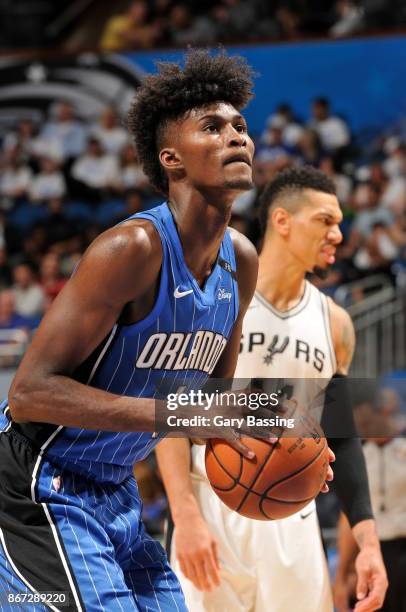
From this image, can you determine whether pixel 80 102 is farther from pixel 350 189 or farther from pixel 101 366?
pixel 101 366

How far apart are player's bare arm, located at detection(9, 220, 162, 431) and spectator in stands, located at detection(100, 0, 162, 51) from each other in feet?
33.2

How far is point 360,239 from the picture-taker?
9.91 m

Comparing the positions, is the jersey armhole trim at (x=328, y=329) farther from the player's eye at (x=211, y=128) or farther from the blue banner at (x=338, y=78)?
the blue banner at (x=338, y=78)

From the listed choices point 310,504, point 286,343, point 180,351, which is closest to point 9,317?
point 286,343

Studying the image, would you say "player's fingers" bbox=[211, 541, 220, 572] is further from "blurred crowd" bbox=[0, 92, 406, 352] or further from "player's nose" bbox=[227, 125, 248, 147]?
"blurred crowd" bbox=[0, 92, 406, 352]

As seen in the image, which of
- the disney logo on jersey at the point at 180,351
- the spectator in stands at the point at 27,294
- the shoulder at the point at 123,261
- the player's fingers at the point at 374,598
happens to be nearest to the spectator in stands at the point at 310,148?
the spectator in stands at the point at 27,294

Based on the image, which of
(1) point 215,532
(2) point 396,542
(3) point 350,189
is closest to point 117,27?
(3) point 350,189

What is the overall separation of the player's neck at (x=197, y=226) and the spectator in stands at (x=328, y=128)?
8.37 metres

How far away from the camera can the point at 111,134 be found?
1241 centimetres

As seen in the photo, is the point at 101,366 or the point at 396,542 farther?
the point at 396,542

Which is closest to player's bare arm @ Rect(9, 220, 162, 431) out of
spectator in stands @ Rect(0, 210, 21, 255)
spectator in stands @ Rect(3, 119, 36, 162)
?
spectator in stands @ Rect(0, 210, 21, 255)

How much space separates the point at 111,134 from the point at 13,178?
139cm

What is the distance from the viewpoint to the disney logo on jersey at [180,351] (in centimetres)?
292

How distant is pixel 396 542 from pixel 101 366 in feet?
10.6
